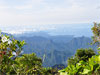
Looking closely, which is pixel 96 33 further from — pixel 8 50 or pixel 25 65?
pixel 8 50

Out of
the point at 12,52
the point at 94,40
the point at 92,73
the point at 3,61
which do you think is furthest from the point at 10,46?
the point at 94,40

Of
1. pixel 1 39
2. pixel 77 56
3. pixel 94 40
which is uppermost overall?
pixel 1 39

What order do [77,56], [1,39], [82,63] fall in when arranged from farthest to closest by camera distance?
[77,56], [1,39], [82,63]

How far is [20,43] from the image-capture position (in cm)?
398

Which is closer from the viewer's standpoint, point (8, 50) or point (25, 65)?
point (8, 50)

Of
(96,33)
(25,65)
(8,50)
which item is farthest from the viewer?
(96,33)

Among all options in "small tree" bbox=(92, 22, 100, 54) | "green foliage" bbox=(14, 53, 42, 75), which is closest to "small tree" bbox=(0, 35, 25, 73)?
"green foliage" bbox=(14, 53, 42, 75)

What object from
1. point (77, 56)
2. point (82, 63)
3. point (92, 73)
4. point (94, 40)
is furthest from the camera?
point (77, 56)

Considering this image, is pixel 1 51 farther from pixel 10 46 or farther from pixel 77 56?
pixel 77 56

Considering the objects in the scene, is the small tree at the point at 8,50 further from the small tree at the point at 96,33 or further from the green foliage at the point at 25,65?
the small tree at the point at 96,33

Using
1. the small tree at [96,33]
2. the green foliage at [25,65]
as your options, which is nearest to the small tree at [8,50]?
the green foliage at [25,65]

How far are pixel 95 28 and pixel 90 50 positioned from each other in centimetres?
617

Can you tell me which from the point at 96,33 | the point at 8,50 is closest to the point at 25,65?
the point at 8,50

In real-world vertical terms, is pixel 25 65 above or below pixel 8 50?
below
